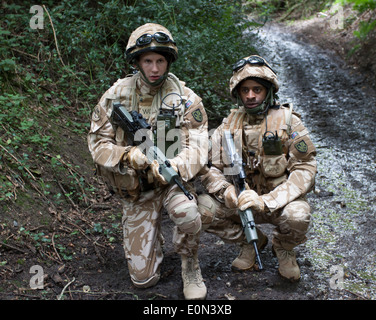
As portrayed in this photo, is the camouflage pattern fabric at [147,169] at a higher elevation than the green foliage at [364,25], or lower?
lower

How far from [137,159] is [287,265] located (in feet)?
5.62

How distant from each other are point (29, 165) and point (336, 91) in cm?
743

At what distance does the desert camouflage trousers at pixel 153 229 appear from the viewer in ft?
12.0

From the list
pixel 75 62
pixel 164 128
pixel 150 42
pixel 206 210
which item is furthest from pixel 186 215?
pixel 75 62

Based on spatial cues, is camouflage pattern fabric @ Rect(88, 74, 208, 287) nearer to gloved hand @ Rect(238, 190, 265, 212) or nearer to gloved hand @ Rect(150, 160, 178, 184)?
gloved hand @ Rect(150, 160, 178, 184)

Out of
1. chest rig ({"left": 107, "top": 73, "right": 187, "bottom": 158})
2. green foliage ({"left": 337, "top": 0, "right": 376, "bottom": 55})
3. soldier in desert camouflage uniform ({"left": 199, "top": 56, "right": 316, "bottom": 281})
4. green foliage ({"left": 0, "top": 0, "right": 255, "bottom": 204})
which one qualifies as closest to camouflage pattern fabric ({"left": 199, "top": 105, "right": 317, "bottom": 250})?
soldier in desert camouflage uniform ({"left": 199, "top": 56, "right": 316, "bottom": 281})

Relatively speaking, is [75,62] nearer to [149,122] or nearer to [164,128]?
[149,122]

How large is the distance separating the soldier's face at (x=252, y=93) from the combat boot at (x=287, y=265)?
1.41 m

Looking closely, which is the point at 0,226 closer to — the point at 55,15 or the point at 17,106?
the point at 17,106

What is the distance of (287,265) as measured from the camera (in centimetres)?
388

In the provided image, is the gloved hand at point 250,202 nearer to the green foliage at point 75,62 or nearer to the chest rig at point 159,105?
the chest rig at point 159,105

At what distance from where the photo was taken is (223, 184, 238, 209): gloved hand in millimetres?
3831

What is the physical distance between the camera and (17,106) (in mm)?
5352

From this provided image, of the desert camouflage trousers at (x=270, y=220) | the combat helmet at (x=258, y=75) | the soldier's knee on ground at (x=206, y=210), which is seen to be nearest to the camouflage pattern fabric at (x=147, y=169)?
the soldier's knee on ground at (x=206, y=210)
